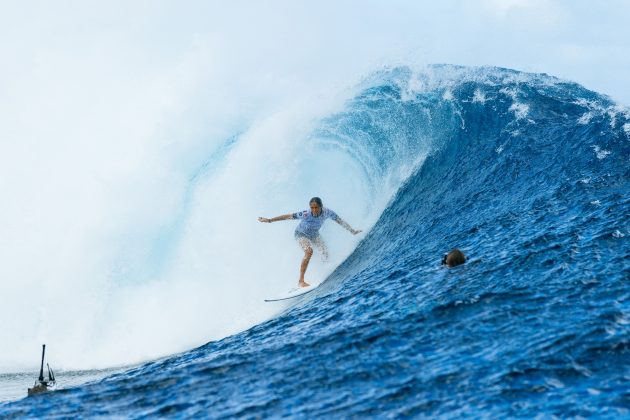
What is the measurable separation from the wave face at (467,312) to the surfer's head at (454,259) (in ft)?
0.55

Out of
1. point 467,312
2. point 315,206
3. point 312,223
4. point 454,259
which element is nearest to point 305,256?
point 312,223

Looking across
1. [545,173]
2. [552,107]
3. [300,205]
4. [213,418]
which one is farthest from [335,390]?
[552,107]

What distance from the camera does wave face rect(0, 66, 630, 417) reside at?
5.18m

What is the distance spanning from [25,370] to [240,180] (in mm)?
7356

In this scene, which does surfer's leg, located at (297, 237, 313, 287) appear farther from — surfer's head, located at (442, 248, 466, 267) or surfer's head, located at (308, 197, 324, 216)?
surfer's head, located at (442, 248, 466, 267)

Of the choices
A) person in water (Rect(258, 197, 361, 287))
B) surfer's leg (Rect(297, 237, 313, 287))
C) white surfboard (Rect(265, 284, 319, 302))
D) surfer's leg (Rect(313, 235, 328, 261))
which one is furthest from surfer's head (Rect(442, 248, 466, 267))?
surfer's leg (Rect(313, 235, 328, 261))

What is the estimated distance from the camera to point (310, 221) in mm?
13383

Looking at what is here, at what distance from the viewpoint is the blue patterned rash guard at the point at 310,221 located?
43.8 feet

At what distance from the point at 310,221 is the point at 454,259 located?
478cm

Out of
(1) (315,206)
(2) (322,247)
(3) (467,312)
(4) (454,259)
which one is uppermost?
(1) (315,206)

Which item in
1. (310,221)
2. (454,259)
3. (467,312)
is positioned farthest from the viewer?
(310,221)

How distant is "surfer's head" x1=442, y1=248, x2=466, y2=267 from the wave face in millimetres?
168

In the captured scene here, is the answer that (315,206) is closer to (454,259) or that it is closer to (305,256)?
(305,256)

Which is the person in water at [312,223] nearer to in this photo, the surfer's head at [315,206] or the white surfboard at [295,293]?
the surfer's head at [315,206]
